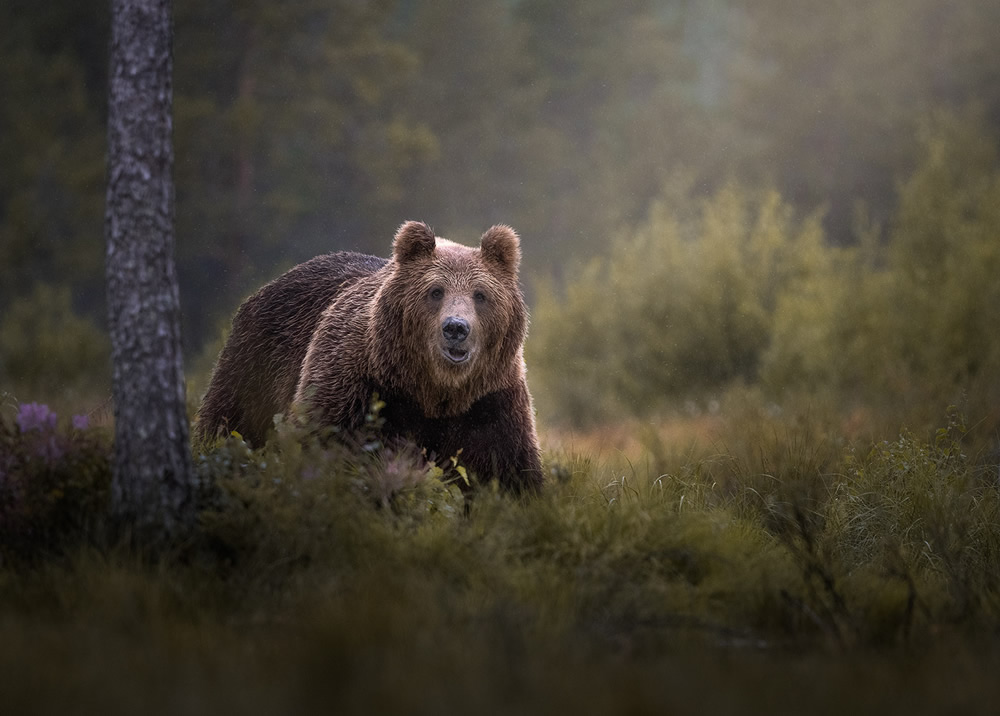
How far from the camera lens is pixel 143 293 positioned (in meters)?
4.14

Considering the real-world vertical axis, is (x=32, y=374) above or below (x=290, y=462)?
below

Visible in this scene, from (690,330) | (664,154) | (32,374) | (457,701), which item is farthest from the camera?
(664,154)

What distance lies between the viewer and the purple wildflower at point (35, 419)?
442cm

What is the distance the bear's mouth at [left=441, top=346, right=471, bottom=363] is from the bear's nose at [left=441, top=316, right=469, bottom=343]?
0.05 m

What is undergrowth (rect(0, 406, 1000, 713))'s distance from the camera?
2.87 metres

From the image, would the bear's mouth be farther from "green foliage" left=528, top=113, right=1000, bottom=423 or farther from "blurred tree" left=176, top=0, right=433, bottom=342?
"blurred tree" left=176, top=0, right=433, bottom=342

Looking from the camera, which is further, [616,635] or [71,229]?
[71,229]

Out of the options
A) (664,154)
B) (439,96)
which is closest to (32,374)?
(439,96)

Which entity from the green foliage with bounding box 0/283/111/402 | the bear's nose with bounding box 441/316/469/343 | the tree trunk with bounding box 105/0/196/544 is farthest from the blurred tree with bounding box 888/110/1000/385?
the green foliage with bounding box 0/283/111/402

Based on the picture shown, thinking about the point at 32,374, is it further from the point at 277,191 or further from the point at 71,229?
the point at 277,191

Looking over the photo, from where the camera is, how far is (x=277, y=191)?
67.8ft

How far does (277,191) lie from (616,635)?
18.4 meters

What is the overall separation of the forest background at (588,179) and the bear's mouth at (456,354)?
2.81m

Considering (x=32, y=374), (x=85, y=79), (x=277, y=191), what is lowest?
(x=32, y=374)
